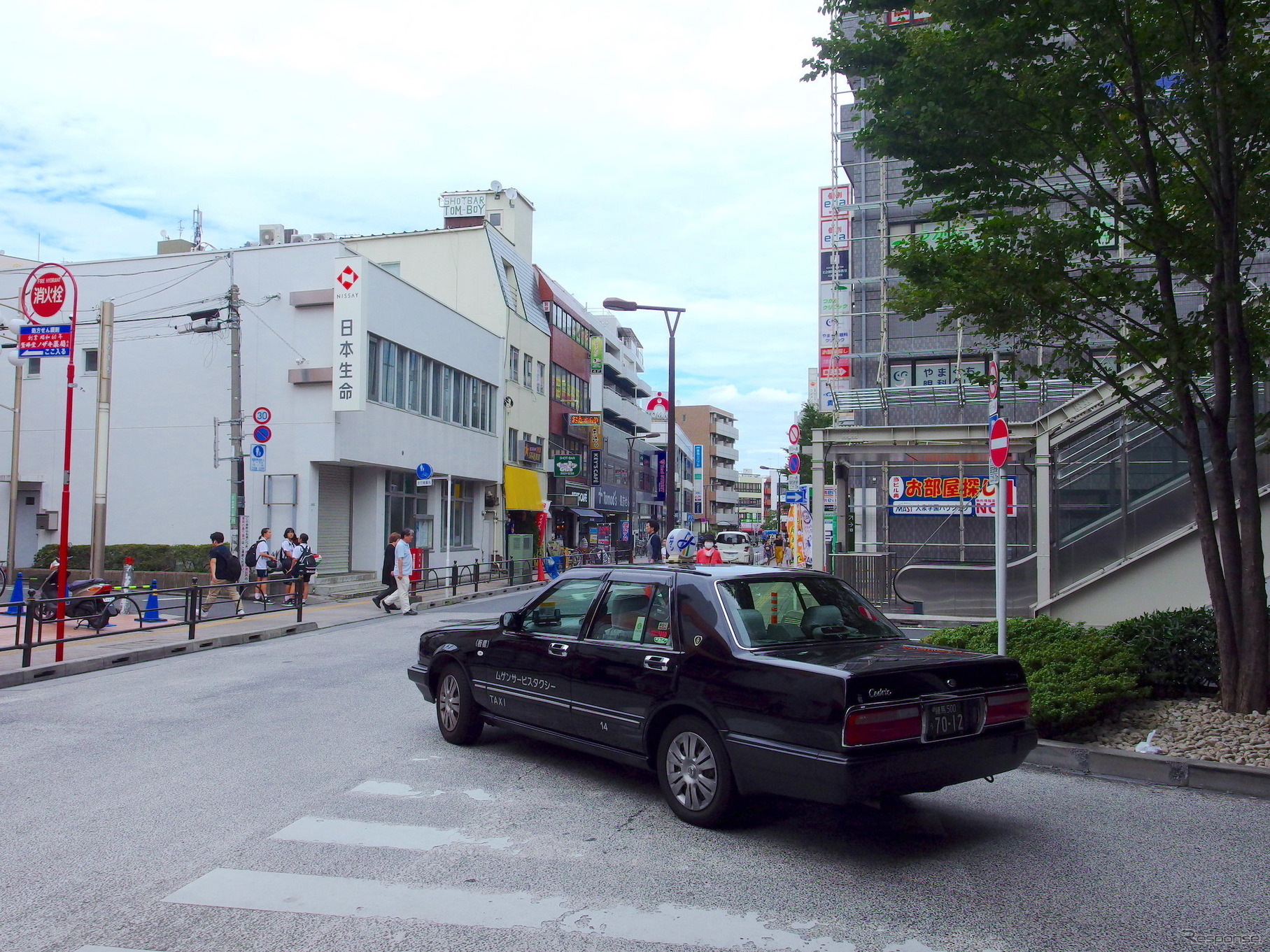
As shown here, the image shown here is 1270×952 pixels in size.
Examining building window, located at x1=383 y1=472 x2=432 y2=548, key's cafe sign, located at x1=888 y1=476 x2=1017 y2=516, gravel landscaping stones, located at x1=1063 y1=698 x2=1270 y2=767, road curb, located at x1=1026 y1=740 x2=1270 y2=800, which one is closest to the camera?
road curb, located at x1=1026 y1=740 x2=1270 y2=800

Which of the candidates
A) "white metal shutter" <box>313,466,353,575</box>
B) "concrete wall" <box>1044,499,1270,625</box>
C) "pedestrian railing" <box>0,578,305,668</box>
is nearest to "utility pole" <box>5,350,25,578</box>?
"white metal shutter" <box>313,466,353,575</box>

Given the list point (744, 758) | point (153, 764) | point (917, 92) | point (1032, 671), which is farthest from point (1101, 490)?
point (153, 764)

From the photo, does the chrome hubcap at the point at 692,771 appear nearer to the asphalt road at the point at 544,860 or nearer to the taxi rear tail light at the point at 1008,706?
the asphalt road at the point at 544,860

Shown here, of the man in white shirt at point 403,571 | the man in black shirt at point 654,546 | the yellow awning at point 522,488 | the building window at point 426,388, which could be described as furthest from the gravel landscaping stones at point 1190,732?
the yellow awning at point 522,488

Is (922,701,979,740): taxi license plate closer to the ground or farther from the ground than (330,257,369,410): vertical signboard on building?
closer to the ground

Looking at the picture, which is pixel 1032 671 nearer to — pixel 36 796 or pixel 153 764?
pixel 153 764

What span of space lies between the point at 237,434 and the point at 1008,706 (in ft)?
69.1

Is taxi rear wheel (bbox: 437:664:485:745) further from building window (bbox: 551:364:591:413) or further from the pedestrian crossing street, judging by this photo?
building window (bbox: 551:364:591:413)

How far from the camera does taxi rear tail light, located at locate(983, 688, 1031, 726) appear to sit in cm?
541

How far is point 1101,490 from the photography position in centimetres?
1570

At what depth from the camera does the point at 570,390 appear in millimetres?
49156

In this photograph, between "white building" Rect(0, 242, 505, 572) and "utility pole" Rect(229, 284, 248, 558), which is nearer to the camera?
"utility pole" Rect(229, 284, 248, 558)

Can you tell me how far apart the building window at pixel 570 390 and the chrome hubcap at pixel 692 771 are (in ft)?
135

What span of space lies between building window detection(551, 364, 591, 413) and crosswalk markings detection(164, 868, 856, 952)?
42018 mm
